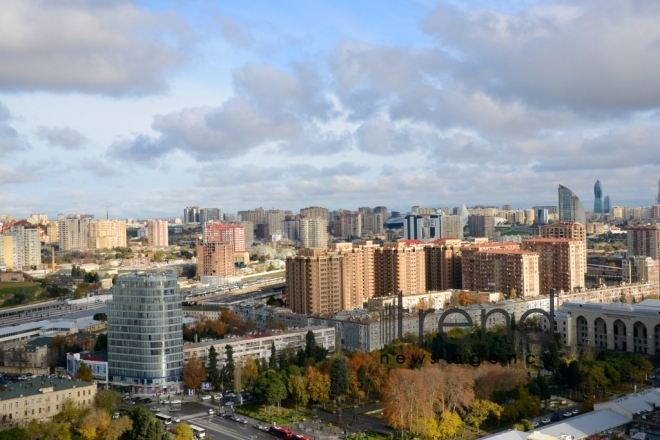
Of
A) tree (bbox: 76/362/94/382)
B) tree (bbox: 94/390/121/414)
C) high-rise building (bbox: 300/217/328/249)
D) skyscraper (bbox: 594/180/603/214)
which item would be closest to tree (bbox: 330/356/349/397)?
tree (bbox: 94/390/121/414)

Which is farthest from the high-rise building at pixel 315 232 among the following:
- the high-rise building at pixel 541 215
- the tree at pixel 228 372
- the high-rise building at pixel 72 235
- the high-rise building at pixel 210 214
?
the high-rise building at pixel 210 214

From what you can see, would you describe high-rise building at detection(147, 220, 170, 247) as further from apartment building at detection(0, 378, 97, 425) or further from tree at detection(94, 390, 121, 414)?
tree at detection(94, 390, 121, 414)

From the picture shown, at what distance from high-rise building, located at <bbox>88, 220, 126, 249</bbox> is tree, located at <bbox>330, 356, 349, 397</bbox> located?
38.4 metres

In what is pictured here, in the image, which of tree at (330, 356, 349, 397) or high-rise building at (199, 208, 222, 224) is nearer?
tree at (330, 356, 349, 397)

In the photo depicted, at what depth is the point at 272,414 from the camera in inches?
440

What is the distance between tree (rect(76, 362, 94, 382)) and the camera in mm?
12544

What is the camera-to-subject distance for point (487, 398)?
35.9 feet

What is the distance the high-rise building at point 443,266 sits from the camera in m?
24.7

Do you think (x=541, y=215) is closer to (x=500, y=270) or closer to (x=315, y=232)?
(x=315, y=232)

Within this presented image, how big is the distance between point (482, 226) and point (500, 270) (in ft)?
93.4

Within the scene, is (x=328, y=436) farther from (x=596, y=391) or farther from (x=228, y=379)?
(x=596, y=391)

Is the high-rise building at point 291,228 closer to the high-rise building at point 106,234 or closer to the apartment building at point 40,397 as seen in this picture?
the high-rise building at point 106,234

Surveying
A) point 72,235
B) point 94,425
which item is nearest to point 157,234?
point 72,235

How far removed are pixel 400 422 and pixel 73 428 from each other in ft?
14.4
